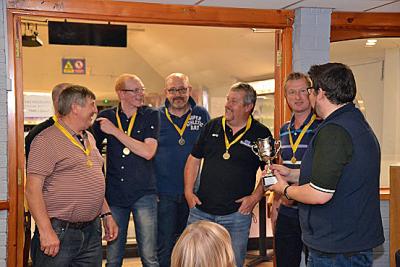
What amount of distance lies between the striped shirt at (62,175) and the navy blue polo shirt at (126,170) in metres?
0.64

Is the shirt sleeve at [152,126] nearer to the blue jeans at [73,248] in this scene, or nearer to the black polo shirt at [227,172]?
the black polo shirt at [227,172]

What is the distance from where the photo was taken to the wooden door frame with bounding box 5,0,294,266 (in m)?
3.02

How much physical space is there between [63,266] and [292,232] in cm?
137

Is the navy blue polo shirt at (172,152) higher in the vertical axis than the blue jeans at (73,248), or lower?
higher

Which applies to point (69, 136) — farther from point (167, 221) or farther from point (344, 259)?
point (344, 259)

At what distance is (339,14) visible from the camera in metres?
3.62

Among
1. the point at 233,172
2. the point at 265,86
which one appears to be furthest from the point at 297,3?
the point at 265,86

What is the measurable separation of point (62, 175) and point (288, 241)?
1432 millimetres

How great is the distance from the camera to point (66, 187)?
2574 millimetres

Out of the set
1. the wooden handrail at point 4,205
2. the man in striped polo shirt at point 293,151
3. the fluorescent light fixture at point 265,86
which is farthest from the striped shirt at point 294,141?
the fluorescent light fixture at point 265,86

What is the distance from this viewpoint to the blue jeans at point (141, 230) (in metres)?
3.30

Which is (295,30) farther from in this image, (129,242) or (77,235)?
(129,242)

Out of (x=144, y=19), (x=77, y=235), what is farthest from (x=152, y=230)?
(x=144, y=19)

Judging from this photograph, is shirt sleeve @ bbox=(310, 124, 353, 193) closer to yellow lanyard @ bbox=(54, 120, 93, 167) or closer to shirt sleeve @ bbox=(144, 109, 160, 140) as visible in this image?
yellow lanyard @ bbox=(54, 120, 93, 167)
